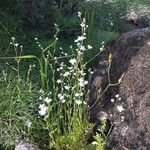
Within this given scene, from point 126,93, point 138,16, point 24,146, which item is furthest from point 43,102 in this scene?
point 138,16

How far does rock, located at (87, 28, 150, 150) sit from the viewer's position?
4.33m

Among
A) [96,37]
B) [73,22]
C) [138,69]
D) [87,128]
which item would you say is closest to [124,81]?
[138,69]

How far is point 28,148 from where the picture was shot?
173 inches

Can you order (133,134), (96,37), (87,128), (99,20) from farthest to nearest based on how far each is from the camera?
(99,20) < (96,37) < (87,128) < (133,134)

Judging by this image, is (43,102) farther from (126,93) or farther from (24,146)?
(126,93)

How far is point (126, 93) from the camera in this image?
15.1ft

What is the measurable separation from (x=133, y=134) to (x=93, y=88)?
814mm

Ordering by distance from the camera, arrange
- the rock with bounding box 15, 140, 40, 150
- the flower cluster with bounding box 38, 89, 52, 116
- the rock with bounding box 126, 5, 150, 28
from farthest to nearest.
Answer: the rock with bounding box 126, 5, 150, 28, the rock with bounding box 15, 140, 40, 150, the flower cluster with bounding box 38, 89, 52, 116

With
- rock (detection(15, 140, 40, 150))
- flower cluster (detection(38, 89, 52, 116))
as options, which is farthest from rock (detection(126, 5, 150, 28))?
rock (detection(15, 140, 40, 150))

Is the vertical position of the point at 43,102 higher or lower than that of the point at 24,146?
higher

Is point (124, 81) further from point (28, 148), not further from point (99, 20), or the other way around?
point (99, 20)

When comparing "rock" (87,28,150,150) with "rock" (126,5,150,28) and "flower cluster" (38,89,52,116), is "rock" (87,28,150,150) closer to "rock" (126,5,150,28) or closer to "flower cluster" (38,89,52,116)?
"flower cluster" (38,89,52,116)

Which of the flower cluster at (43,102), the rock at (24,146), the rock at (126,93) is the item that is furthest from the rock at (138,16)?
the rock at (24,146)

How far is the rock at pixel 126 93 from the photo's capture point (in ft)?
14.2
